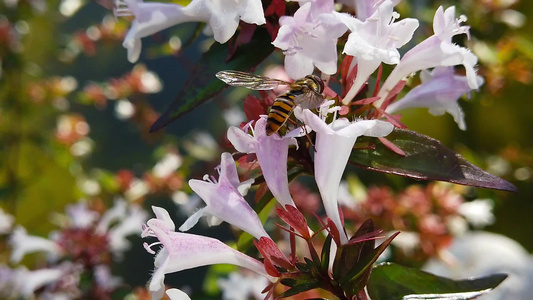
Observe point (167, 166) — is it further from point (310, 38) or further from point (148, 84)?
point (310, 38)

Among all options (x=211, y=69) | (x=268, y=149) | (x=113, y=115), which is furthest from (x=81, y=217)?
(x=113, y=115)

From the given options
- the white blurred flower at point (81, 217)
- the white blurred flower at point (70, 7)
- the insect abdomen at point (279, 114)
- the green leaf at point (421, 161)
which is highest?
the insect abdomen at point (279, 114)

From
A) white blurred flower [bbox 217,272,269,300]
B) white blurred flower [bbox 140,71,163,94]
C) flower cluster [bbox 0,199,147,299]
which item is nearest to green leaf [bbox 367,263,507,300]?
white blurred flower [bbox 217,272,269,300]

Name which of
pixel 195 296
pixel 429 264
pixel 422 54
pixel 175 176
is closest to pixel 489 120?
pixel 429 264

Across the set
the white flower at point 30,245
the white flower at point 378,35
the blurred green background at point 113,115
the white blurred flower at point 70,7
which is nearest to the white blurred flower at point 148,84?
the blurred green background at point 113,115

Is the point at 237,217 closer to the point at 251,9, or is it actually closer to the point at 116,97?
the point at 251,9

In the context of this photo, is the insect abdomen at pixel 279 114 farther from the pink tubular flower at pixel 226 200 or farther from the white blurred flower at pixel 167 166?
the white blurred flower at pixel 167 166

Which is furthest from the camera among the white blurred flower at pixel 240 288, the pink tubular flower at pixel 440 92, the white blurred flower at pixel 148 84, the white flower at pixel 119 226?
the white blurred flower at pixel 148 84
